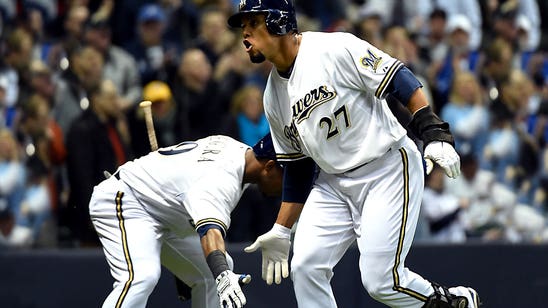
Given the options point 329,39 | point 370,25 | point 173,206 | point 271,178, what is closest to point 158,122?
point 370,25

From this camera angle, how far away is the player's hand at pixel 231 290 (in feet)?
22.6

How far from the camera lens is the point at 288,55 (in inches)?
283

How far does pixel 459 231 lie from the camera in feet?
36.6

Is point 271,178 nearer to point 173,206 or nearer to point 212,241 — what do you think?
point 173,206

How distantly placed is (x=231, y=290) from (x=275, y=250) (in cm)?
77

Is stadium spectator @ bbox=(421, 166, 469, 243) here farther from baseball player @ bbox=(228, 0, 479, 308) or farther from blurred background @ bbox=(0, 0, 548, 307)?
baseball player @ bbox=(228, 0, 479, 308)

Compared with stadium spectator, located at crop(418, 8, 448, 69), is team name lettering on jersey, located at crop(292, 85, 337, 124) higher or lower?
higher

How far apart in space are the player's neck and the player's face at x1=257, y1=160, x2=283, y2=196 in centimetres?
75

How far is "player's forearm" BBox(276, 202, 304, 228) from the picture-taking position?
763 centimetres

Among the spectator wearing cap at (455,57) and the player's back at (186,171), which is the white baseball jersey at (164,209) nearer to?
the player's back at (186,171)

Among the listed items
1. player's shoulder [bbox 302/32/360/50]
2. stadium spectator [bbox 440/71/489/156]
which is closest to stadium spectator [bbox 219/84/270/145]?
stadium spectator [bbox 440/71/489/156]

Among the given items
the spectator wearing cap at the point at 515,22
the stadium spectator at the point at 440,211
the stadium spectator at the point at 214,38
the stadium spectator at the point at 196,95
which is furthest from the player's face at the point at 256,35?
the spectator wearing cap at the point at 515,22

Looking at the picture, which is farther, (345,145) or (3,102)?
(3,102)

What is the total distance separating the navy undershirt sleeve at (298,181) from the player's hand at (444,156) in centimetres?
102
